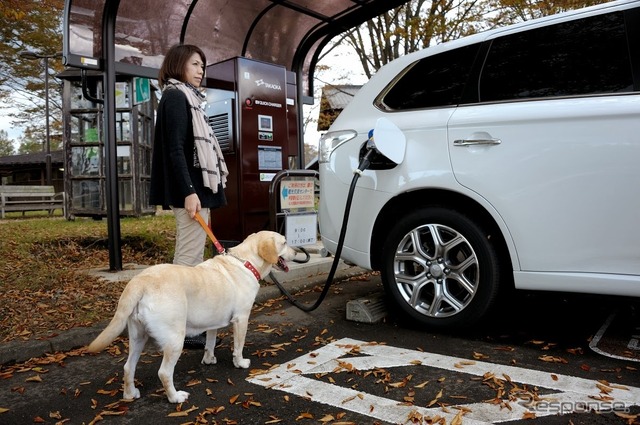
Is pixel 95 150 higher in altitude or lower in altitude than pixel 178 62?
higher

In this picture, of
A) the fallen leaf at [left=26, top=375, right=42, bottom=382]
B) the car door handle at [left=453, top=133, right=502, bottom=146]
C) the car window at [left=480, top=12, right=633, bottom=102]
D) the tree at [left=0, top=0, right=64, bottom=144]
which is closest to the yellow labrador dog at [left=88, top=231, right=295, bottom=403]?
the fallen leaf at [left=26, top=375, right=42, bottom=382]

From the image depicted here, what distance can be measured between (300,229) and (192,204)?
90.2 inches

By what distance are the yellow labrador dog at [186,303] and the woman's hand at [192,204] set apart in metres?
0.39

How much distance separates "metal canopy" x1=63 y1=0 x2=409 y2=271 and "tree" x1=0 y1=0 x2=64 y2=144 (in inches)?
136

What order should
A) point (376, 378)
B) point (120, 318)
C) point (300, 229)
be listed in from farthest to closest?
point (300, 229), point (376, 378), point (120, 318)

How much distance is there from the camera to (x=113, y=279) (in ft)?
16.8

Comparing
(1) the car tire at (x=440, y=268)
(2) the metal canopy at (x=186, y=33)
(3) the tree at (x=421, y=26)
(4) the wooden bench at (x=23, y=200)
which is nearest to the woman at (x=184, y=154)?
(1) the car tire at (x=440, y=268)

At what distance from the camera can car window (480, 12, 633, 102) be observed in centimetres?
294

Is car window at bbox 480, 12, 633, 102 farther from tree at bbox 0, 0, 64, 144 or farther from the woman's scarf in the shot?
tree at bbox 0, 0, 64, 144

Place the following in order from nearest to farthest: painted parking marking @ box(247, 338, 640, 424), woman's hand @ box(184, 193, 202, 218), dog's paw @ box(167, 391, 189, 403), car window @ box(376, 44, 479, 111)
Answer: painted parking marking @ box(247, 338, 640, 424) → dog's paw @ box(167, 391, 189, 403) → woman's hand @ box(184, 193, 202, 218) → car window @ box(376, 44, 479, 111)

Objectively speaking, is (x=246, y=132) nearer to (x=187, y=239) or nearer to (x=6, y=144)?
(x=187, y=239)

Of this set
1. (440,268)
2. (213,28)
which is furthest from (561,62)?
(213,28)

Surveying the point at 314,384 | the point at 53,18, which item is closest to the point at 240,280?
the point at 314,384

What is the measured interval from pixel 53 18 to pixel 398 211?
1582 cm
